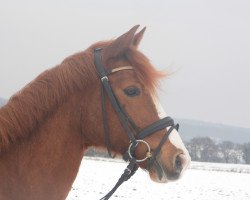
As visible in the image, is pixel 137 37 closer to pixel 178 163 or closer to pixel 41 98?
pixel 41 98

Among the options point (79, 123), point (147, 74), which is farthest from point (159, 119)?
point (79, 123)

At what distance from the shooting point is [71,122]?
3.37 m

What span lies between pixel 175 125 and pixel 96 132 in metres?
0.70

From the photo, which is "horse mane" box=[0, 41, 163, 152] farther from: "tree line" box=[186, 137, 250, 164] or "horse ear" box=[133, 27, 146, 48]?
"tree line" box=[186, 137, 250, 164]

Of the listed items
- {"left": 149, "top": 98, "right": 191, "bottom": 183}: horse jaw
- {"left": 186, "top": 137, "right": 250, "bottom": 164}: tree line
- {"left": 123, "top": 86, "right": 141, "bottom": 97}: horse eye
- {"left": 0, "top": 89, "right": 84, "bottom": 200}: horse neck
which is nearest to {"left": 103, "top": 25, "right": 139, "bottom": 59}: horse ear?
{"left": 123, "top": 86, "right": 141, "bottom": 97}: horse eye

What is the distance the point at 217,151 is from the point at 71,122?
89727 millimetres

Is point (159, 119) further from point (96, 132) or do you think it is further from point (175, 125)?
point (96, 132)

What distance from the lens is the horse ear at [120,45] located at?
3332 mm

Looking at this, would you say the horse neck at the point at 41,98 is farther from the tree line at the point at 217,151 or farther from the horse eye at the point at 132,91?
the tree line at the point at 217,151

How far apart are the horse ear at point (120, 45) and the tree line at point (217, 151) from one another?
79.1 m

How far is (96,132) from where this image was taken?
3.33 m

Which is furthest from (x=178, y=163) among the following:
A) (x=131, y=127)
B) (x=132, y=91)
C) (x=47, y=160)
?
(x=47, y=160)

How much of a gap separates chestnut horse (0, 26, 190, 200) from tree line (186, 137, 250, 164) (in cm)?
7909

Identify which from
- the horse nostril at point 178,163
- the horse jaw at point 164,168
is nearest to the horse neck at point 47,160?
the horse jaw at point 164,168
